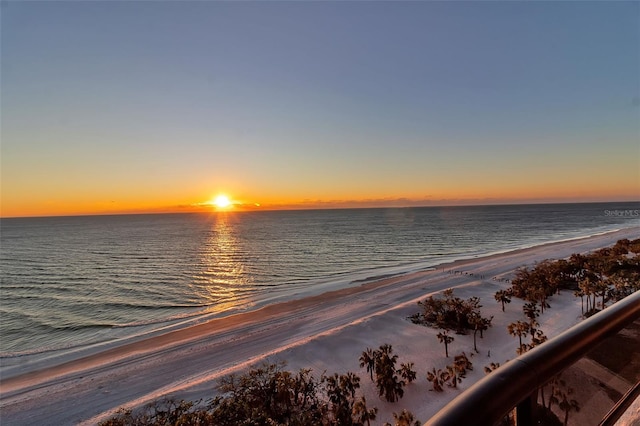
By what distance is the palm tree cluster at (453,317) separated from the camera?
1482cm

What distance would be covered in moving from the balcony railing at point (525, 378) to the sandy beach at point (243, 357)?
9383 mm

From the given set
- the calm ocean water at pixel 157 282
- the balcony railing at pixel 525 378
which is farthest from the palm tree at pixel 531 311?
the balcony railing at pixel 525 378

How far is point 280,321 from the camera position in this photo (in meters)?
20.2

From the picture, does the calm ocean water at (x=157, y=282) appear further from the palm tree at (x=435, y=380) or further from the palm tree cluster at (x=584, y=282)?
the palm tree at (x=435, y=380)

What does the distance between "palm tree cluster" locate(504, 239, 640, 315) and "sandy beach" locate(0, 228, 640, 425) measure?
2.43 ft

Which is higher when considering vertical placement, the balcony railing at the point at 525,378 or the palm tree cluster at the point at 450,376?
the balcony railing at the point at 525,378

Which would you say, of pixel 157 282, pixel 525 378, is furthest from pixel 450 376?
pixel 157 282

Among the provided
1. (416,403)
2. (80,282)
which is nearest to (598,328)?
(416,403)

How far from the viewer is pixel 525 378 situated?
1.16 meters

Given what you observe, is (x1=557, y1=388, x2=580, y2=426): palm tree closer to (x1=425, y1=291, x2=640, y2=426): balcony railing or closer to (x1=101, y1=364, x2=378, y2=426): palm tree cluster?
(x1=425, y1=291, x2=640, y2=426): balcony railing

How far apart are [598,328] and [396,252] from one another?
49.0 m

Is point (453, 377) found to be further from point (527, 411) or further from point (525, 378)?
point (525, 378)

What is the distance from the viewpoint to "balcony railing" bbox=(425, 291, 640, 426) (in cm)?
101

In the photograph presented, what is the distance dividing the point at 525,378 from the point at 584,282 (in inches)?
805
